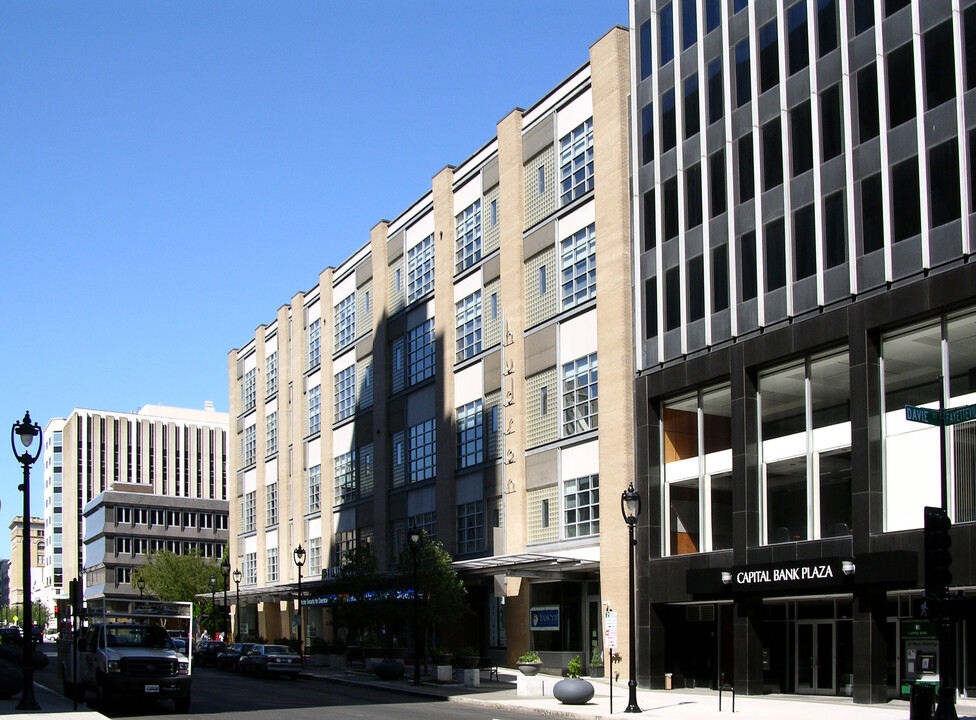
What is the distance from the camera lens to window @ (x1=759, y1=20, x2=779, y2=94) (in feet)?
122

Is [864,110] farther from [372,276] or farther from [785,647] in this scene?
[372,276]

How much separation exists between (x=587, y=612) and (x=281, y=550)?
40.7 m

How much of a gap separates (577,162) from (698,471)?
15.1 m

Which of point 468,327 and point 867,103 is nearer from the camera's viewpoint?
point 867,103

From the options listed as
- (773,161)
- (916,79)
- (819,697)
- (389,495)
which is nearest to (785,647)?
(819,697)

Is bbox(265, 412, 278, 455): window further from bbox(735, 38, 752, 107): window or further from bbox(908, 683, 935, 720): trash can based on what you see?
bbox(908, 683, 935, 720): trash can

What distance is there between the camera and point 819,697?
34.5 meters

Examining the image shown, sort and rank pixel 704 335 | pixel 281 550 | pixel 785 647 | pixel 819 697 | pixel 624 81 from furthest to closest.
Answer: pixel 281 550
pixel 624 81
pixel 704 335
pixel 785 647
pixel 819 697

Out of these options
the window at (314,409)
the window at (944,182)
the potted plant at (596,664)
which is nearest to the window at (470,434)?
the potted plant at (596,664)

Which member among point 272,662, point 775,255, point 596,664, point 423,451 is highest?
point 775,255

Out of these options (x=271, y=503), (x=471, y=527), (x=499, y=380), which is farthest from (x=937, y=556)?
(x=271, y=503)

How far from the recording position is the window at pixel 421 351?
199 ft

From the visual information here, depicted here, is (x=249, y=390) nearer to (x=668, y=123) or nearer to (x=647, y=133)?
(x=647, y=133)

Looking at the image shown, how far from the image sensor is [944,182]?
30.8 meters
